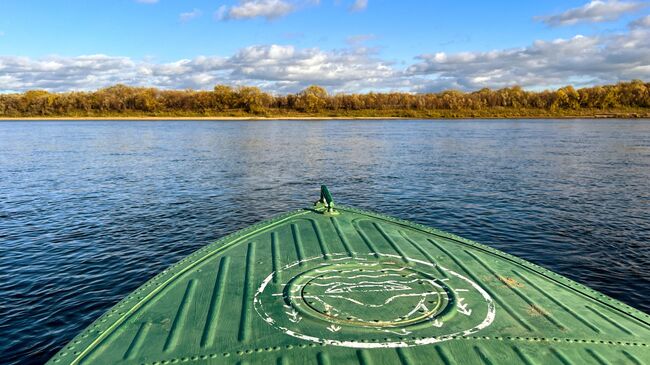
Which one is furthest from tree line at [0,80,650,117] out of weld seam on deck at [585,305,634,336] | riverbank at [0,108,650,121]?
weld seam on deck at [585,305,634,336]

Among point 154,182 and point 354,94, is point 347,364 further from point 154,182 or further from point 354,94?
point 354,94

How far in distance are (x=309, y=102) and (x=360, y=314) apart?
183 m

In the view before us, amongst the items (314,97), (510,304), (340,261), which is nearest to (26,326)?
(340,261)

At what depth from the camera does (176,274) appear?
9.06 metres

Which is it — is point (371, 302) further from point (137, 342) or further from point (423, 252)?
point (137, 342)

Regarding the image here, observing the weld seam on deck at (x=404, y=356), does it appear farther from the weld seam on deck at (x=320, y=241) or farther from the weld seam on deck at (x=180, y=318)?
the weld seam on deck at (x=320, y=241)

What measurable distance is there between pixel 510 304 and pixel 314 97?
601 feet

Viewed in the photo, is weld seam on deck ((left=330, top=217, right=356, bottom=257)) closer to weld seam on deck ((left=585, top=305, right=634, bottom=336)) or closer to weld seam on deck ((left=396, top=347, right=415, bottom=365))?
weld seam on deck ((left=396, top=347, right=415, bottom=365))

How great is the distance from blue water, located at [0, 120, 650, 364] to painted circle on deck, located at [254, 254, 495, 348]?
697 cm

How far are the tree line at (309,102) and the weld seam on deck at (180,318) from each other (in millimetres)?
176037

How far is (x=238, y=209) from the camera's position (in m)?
24.2

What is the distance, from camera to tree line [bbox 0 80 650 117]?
172 meters

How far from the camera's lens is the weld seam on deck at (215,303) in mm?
6445

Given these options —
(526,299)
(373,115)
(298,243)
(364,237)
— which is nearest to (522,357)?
(526,299)
